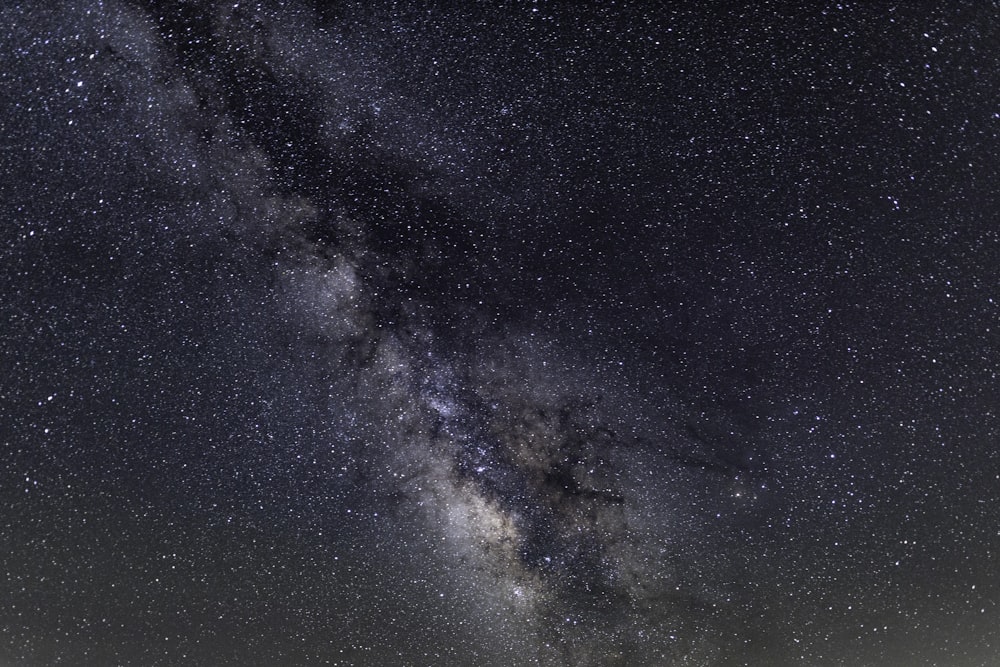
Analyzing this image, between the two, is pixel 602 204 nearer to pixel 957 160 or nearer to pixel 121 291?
pixel 957 160

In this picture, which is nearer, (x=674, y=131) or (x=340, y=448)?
(x=674, y=131)

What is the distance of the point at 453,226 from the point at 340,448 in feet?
2.52

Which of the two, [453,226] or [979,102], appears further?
[453,226]

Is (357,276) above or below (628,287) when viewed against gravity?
below

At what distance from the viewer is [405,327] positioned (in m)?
1.94

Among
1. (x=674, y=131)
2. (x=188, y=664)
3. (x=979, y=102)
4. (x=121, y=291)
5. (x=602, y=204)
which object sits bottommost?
(x=188, y=664)

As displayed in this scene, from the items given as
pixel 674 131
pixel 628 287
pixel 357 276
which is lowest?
pixel 357 276

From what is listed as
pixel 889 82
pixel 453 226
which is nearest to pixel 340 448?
pixel 453 226

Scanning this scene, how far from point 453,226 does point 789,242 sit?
999mm

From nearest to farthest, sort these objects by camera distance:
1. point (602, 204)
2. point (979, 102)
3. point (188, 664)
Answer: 1. point (979, 102)
2. point (602, 204)
3. point (188, 664)

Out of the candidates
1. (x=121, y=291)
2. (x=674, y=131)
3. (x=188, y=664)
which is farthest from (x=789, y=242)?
(x=188, y=664)

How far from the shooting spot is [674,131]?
1.83m

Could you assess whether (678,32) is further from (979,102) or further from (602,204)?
(979,102)

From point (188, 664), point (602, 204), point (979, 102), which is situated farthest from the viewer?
point (188, 664)
